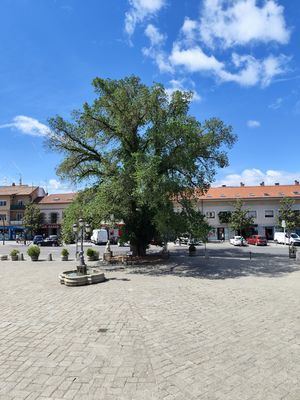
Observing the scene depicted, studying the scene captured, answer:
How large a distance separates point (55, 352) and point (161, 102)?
771 inches

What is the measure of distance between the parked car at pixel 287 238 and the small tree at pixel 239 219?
15.7 feet

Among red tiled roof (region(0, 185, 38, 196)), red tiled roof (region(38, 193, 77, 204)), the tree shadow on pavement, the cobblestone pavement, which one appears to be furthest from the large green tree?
red tiled roof (region(0, 185, 38, 196))

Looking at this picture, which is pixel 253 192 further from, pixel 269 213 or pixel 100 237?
pixel 100 237

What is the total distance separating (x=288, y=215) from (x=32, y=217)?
44180mm

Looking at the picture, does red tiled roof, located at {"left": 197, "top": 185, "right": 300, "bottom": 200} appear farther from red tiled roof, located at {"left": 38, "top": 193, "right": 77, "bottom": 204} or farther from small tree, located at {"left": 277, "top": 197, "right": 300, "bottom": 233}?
red tiled roof, located at {"left": 38, "top": 193, "right": 77, "bottom": 204}

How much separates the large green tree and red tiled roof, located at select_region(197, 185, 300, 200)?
1532 inches

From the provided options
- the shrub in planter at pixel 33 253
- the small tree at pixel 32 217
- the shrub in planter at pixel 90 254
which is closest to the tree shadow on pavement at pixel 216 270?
the shrub in planter at pixel 90 254

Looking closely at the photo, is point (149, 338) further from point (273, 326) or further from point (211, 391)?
point (273, 326)

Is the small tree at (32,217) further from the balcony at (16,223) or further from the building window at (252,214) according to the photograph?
the building window at (252,214)

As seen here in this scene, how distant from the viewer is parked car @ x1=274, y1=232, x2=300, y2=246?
4656 centimetres

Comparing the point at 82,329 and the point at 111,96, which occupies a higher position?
the point at 111,96

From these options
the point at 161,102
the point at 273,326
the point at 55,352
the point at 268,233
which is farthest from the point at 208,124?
the point at 268,233

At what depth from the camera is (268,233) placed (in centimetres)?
6097

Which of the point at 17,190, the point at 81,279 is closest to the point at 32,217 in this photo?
the point at 17,190
